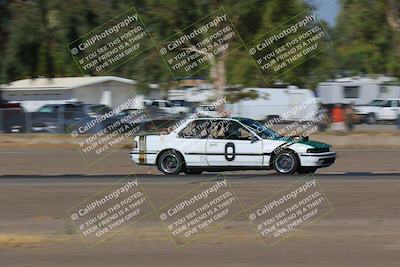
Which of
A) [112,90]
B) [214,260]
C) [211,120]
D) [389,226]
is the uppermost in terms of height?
[112,90]

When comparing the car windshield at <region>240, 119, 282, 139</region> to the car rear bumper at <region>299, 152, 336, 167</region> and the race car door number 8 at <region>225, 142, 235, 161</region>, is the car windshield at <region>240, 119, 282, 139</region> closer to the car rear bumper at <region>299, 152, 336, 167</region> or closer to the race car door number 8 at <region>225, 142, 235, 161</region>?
the race car door number 8 at <region>225, 142, 235, 161</region>

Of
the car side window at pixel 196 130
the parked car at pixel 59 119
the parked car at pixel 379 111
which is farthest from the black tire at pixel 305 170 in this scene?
the parked car at pixel 379 111

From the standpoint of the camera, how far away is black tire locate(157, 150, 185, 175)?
1859 cm

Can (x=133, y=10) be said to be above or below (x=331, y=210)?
above

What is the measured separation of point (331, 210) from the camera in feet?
41.2

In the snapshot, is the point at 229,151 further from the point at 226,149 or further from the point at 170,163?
the point at 170,163

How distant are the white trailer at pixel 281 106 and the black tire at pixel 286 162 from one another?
1637 cm

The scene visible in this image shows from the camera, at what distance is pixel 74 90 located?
51.1 m

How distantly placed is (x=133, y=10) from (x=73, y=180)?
1844 cm

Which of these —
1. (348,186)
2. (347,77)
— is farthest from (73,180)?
(347,77)

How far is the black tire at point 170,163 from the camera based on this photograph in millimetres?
18594

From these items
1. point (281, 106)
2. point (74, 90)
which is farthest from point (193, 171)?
point (74, 90)

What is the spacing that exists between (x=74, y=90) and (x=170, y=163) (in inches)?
1309

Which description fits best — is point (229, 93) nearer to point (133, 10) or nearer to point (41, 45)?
point (133, 10)
